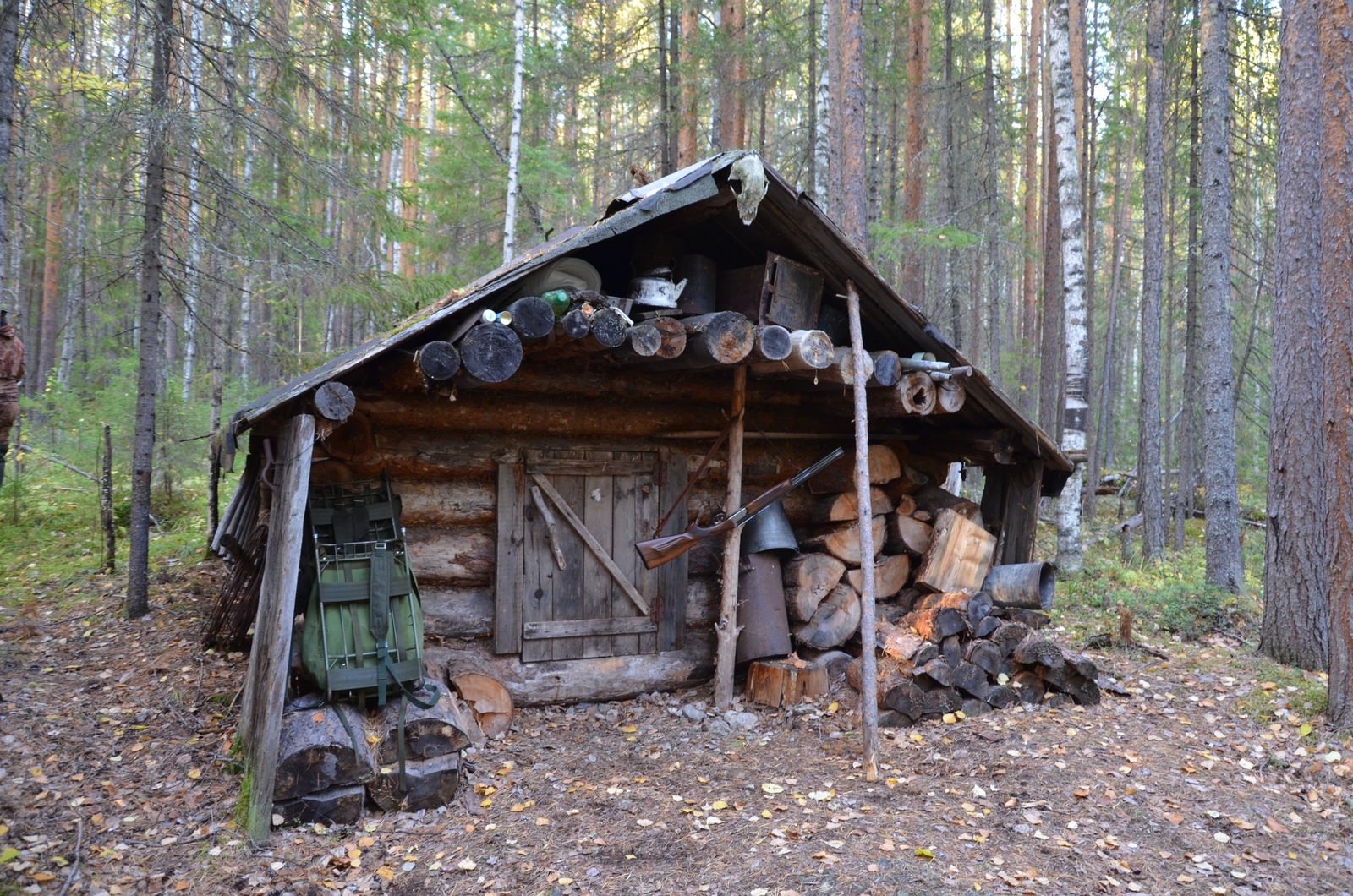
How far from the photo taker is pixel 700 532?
5.89 m

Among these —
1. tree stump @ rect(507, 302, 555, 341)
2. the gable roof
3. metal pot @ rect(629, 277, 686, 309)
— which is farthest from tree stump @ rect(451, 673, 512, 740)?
metal pot @ rect(629, 277, 686, 309)

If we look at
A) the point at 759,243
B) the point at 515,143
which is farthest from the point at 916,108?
the point at 759,243

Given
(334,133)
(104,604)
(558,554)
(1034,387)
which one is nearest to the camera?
(558,554)

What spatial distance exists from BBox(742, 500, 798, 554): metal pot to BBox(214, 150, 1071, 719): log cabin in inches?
13.2

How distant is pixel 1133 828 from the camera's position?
4.12 m

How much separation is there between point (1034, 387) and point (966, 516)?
781 inches

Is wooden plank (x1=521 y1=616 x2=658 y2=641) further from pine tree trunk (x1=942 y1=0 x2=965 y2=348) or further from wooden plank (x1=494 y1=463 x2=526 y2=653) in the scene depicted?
pine tree trunk (x1=942 y1=0 x2=965 y2=348)

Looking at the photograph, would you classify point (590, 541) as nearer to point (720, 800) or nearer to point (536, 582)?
point (536, 582)

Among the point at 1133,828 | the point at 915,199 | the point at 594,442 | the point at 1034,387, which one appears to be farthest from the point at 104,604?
the point at 1034,387

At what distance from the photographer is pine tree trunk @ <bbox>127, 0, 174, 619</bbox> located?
6.82 m

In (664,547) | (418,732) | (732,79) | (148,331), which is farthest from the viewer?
(732,79)

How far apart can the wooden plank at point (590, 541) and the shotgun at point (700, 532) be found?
0.22m

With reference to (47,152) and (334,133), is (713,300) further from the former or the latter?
(47,152)

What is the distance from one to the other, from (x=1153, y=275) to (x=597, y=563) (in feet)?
35.7
